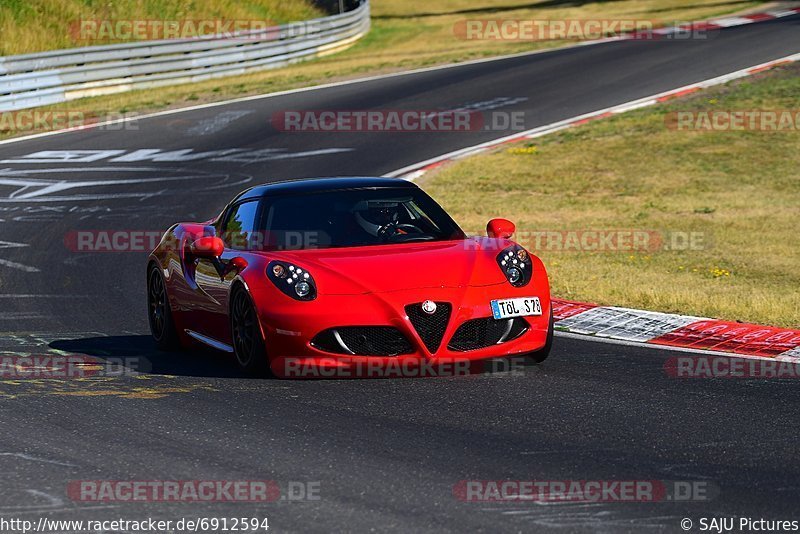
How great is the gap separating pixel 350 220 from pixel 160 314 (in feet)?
6.22

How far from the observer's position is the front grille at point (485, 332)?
27.2 feet

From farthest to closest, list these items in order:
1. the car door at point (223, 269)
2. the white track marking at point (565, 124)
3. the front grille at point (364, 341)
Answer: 1. the white track marking at point (565, 124)
2. the car door at point (223, 269)
3. the front grille at point (364, 341)

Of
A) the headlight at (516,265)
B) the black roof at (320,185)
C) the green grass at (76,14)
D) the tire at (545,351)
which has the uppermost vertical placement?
the green grass at (76,14)

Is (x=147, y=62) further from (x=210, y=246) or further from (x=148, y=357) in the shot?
(x=210, y=246)

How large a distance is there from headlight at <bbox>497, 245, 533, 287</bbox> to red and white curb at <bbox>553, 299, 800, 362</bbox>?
4.18ft

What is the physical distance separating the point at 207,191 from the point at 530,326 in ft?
35.3

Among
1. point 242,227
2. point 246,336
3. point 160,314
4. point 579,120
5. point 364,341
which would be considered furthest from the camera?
point 579,120

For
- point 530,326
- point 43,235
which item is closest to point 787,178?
point 43,235

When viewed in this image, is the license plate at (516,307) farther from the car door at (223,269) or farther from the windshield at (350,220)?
the car door at (223,269)

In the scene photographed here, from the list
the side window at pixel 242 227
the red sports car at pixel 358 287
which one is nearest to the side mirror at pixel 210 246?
the red sports car at pixel 358 287

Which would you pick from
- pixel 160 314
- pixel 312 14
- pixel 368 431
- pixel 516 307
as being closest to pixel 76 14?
pixel 312 14

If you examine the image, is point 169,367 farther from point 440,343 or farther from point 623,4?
point 623,4

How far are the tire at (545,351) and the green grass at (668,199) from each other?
2211mm

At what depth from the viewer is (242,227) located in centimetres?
966
